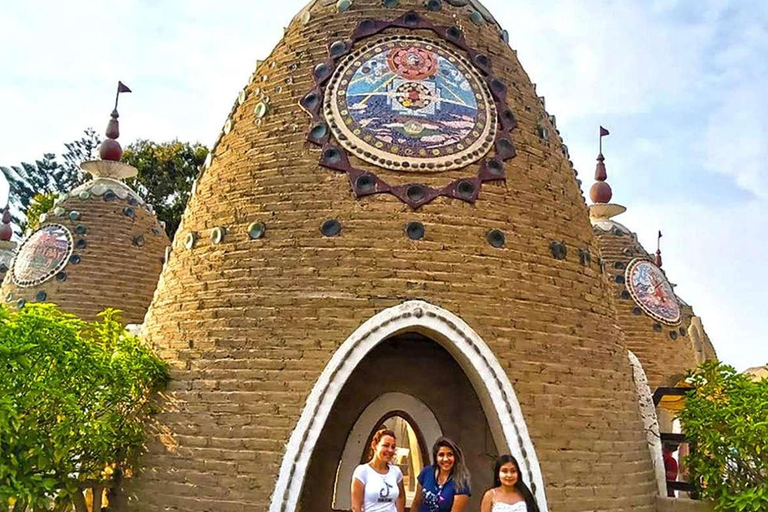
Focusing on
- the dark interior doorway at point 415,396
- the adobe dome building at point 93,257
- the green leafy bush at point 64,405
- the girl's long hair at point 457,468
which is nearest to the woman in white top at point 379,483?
the girl's long hair at point 457,468

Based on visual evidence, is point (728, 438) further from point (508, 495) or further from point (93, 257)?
point (93, 257)

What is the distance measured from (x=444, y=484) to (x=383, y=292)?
10.4 feet

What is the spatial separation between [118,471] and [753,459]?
26.1 feet

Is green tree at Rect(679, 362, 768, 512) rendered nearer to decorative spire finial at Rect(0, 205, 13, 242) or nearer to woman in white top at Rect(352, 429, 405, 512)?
woman in white top at Rect(352, 429, 405, 512)

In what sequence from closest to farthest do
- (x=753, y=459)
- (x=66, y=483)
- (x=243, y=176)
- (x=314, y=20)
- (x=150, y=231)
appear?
(x=66, y=483) → (x=753, y=459) → (x=243, y=176) → (x=314, y=20) → (x=150, y=231)

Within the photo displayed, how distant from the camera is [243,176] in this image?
9.29m

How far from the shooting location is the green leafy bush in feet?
22.2

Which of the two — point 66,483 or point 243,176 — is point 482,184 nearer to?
point 243,176

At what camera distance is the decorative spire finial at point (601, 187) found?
2033 cm

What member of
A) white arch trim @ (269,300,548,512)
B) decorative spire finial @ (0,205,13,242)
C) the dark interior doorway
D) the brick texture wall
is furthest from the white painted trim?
decorative spire finial @ (0,205,13,242)

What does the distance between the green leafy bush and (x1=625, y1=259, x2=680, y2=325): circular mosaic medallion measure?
13.3 m

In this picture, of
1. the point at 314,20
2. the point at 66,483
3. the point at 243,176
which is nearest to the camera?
the point at 66,483

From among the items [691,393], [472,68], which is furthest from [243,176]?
[691,393]

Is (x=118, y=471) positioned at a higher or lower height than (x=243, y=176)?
lower
